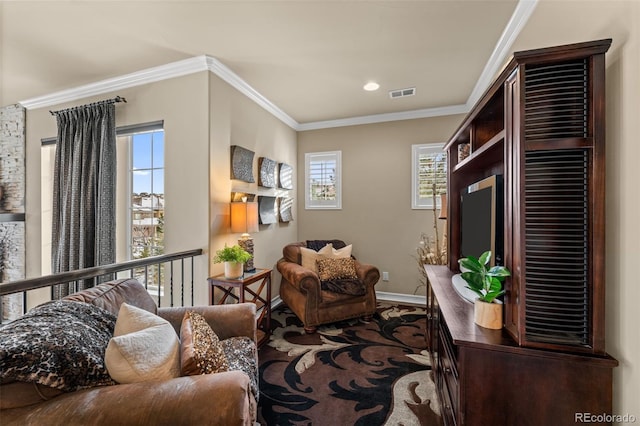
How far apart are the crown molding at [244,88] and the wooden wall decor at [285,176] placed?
0.66m

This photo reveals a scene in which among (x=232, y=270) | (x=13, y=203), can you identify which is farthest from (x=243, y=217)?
(x=13, y=203)

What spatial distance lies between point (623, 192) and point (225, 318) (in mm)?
2081

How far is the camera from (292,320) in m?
3.30

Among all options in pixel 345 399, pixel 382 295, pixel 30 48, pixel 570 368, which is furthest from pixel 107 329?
pixel 382 295

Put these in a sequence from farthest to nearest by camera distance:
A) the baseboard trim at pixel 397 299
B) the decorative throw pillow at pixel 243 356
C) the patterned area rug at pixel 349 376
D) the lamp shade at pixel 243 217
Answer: the baseboard trim at pixel 397 299
the lamp shade at pixel 243 217
the patterned area rug at pixel 349 376
the decorative throw pillow at pixel 243 356

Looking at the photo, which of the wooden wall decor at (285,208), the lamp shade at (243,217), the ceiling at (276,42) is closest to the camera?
the ceiling at (276,42)

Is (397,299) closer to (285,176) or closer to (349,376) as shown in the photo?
(349,376)

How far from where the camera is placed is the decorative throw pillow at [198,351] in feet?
3.82

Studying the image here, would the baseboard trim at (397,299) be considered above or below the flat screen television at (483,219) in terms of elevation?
below

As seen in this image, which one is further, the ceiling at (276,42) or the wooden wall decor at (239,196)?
the wooden wall decor at (239,196)

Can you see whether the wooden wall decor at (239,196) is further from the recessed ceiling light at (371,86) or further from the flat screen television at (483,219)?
the flat screen television at (483,219)

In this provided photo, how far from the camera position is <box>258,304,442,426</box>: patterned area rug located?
5.81 ft

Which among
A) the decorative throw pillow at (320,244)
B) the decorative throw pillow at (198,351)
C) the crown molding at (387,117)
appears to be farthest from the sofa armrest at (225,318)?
the crown molding at (387,117)

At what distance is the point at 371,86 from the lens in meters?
3.05
